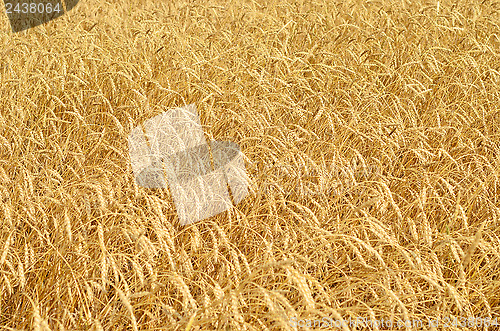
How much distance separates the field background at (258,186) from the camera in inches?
53.4

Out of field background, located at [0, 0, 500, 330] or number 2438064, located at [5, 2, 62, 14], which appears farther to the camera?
number 2438064, located at [5, 2, 62, 14]

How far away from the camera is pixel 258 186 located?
2010mm

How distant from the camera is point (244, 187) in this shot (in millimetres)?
1901

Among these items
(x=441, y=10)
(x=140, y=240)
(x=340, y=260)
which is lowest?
(x=441, y=10)

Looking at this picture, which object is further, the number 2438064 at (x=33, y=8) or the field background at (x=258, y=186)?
the number 2438064 at (x=33, y=8)

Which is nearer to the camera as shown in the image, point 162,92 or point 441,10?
point 162,92

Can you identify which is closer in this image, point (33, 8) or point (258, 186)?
point (258, 186)

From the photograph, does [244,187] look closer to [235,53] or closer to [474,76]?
[235,53]

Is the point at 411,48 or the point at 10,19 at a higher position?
the point at 10,19

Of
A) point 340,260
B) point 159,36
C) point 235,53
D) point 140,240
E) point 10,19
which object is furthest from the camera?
point 10,19

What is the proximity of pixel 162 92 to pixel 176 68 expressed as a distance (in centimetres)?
21

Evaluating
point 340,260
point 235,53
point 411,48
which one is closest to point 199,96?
point 235,53

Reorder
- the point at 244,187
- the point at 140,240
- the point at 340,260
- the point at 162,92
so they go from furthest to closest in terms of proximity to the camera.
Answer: the point at 162,92
the point at 244,187
the point at 340,260
the point at 140,240

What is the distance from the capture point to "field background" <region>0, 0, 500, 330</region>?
136 centimetres
